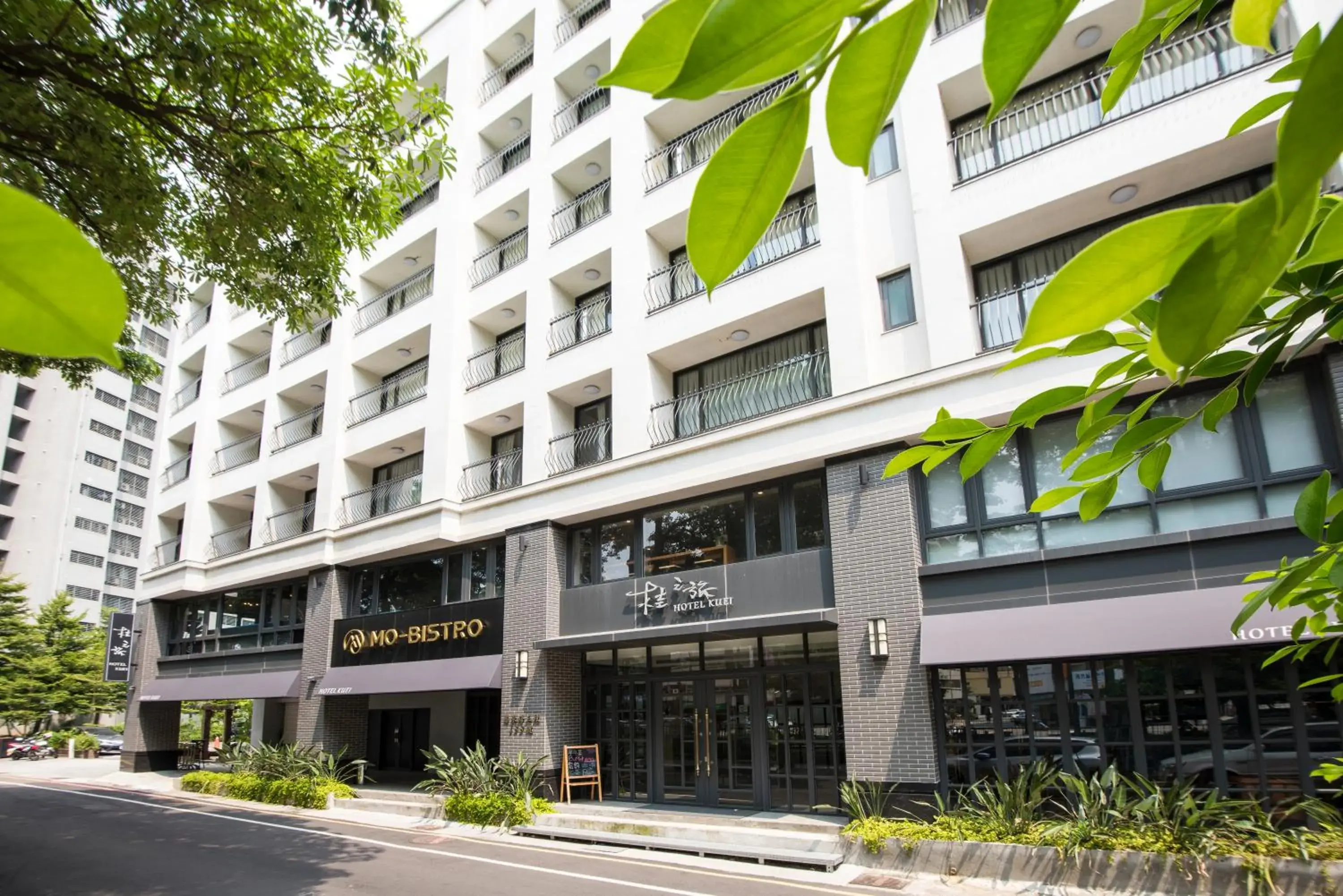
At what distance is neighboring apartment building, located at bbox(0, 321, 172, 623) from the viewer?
57719 millimetres

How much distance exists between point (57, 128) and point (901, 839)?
43.8ft

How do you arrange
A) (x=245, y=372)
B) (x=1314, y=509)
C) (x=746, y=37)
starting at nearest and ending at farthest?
(x=746, y=37) → (x=1314, y=509) → (x=245, y=372)

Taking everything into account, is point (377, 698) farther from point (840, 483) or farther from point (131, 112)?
point (131, 112)

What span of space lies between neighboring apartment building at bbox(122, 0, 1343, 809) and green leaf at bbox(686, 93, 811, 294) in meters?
8.17

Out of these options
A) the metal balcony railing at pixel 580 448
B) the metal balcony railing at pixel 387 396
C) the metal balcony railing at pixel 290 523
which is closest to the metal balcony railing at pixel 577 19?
the metal balcony railing at pixel 387 396

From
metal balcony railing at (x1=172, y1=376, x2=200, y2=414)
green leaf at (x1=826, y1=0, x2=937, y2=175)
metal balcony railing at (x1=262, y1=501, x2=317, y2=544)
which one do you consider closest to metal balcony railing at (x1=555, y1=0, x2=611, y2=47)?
metal balcony railing at (x1=262, y1=501, x2=317, y2=544)

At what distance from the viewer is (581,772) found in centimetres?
1720

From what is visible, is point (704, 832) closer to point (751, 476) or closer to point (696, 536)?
point (696, 536)

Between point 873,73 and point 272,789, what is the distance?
23679mm

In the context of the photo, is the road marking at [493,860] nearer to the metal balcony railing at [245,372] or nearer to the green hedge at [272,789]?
the green hedge at [272,789]

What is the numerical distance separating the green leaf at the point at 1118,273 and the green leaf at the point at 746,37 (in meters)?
0.27

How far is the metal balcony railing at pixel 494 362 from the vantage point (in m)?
21.3

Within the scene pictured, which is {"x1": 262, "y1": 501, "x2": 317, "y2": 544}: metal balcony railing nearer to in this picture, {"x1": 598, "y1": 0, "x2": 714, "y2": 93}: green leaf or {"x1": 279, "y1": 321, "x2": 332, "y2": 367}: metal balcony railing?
{"x1": 279, "y1": 321, "x2": 332, "y2": 367}: metal balcony railing

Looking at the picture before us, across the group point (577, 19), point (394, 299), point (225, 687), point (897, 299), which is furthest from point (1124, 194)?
point (225, 687)
